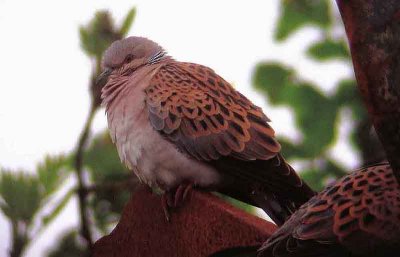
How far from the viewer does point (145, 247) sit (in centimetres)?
247

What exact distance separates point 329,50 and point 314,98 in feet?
0.96

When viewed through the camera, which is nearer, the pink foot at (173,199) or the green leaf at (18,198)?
the pink foot at (173,199)

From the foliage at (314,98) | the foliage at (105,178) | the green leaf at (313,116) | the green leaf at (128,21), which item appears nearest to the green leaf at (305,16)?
the foliage at (314,98)

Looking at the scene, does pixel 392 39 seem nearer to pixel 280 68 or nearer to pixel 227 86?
pixel 227 86

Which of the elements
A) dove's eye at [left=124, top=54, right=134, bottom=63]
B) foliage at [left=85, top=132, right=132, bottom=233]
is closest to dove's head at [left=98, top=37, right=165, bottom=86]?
dove's eye at [left=124, top=54, right=134, bottom=63]

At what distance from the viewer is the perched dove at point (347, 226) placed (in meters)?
2.11

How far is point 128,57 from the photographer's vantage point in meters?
4.08

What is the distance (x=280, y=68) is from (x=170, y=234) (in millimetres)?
1897

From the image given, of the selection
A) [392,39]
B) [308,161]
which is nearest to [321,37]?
[308,161]

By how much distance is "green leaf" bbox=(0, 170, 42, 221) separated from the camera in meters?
2.80

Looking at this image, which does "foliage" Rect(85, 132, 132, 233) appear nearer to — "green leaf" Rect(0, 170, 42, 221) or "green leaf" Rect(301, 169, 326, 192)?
"green leaf" Rect(0, 170, 42, 221)

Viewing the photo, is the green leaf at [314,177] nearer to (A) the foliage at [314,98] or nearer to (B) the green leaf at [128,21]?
(A) the foliage at [314,98]

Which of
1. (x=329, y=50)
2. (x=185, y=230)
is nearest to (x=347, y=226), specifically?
(x=185, y=230)

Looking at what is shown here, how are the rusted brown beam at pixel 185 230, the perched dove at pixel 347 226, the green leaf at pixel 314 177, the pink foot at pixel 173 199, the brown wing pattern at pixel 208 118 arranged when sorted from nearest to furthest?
the perched dove at pixel 347 226, the rusted brown beam at pixel 185 230, the pink foot at pixel 173 199, the brown wing pattern at pixel 208 118, the green leaf at pixel 314 177
